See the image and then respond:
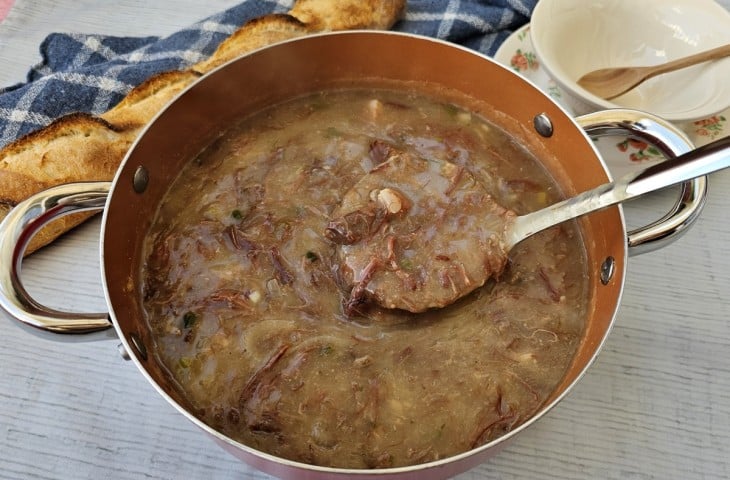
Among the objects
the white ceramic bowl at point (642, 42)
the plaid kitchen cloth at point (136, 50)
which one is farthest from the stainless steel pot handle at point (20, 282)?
the white ceramic bowl at point (642, 42)

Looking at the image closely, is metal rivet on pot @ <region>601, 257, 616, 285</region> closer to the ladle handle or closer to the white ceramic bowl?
the ladle handle

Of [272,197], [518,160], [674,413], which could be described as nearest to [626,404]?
[674,413]

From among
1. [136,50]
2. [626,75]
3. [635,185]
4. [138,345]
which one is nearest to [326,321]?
[138,345]

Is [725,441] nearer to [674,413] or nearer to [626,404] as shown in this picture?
[674,413]

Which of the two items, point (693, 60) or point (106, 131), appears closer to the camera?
point (106, 131)

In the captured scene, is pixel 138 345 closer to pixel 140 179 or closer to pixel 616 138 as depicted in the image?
pixel 140 179

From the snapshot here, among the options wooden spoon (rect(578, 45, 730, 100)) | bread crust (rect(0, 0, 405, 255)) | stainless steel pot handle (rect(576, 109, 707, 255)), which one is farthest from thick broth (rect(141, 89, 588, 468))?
wooden spoon (rect(578, 45, 730, 100))
